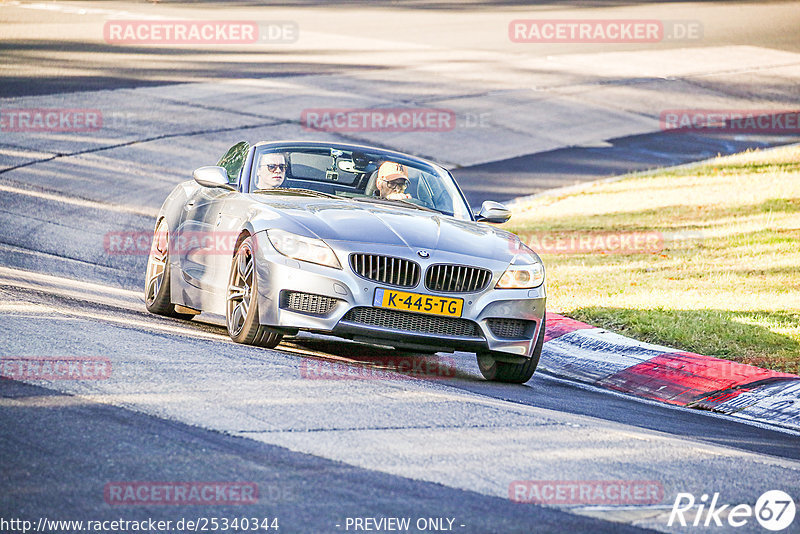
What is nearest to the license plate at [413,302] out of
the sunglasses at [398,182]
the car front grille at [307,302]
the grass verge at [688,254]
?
the car front grille at [307,302]

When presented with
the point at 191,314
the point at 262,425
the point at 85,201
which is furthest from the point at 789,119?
the point at 262,425

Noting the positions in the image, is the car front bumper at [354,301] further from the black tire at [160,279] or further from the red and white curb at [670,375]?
the black tire at [160,279]

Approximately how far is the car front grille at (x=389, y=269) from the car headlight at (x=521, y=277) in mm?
618

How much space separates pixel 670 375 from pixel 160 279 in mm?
4067

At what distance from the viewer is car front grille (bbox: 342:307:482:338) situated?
781 cm

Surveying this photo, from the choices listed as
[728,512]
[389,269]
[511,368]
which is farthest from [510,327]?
[728,512]

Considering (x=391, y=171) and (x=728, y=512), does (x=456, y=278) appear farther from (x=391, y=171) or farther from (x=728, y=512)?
(x=728, y=512)

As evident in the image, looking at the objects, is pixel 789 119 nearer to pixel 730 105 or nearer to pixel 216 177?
pixel 730 105

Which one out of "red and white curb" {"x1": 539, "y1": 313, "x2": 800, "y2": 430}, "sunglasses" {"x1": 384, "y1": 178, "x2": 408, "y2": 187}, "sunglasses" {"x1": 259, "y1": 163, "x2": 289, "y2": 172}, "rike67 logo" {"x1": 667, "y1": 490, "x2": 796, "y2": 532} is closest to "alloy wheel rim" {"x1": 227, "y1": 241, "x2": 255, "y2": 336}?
"sunglasses" {"x1": 259, "y1": 163, "x2": 289, "y2": 172}

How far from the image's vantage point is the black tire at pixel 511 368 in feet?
28.0

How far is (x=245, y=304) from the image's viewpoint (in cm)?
833

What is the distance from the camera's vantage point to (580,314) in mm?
11391

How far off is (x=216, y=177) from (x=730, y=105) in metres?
21.4

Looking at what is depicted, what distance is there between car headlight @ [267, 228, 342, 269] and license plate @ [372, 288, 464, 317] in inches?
13.0
